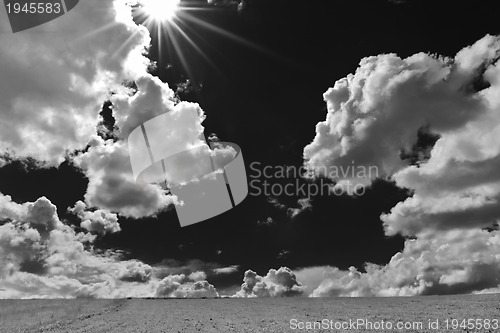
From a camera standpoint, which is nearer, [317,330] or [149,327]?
[317,330]

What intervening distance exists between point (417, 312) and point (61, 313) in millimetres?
45480

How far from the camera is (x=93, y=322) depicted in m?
47.7

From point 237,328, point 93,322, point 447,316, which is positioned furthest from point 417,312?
point 93,322

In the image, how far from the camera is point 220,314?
53.3 metres

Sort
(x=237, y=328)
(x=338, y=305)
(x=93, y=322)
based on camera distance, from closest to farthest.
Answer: (x=237, y=328), (x=93, y=322), (x=338, y=305)

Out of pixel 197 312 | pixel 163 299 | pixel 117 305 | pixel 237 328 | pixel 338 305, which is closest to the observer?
pixel 237 328

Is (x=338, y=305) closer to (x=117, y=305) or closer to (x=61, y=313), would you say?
(x=117, y=305)

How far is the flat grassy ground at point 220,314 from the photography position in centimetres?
4219

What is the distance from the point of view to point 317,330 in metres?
38.0

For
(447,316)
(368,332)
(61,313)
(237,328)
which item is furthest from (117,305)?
(447,316)

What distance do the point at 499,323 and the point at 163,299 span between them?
56.2 meters

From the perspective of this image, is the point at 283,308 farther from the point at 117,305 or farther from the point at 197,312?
the point at 117,305

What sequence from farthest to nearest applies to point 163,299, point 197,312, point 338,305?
point 163,299, point 338,305, point 197,312

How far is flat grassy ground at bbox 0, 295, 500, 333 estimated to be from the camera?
4219 centimetres
